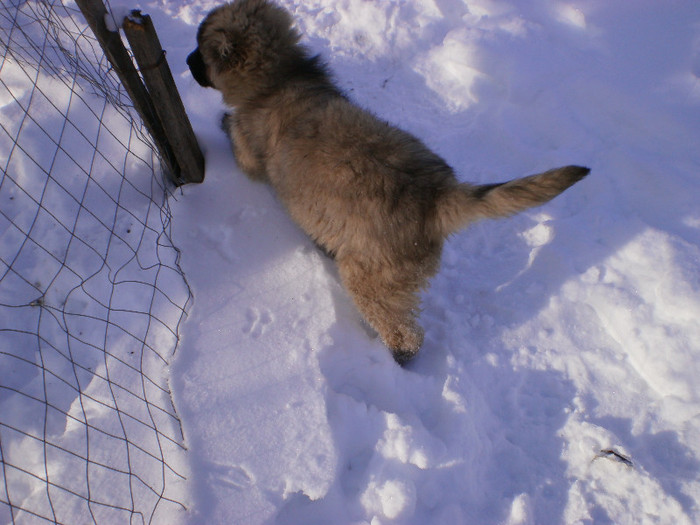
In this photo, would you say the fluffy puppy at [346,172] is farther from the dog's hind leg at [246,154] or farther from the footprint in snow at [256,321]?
the footprint in snow at [256,321]

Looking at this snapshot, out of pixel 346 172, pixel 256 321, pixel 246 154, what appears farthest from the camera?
pixel 246 154

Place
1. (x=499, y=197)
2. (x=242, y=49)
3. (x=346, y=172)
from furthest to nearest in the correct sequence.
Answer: (x=242, y=49) → (x=346, y=172) → (x=499, y=197)

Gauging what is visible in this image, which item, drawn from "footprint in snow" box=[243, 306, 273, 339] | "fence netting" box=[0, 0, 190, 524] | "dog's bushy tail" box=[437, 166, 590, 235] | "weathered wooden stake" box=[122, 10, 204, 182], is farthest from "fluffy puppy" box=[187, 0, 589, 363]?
"fence netting" box=[0, 0, 190, 524]

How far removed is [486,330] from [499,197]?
48.9 inches

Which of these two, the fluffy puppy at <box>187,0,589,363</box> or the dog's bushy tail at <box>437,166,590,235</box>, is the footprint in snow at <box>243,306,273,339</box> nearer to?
the fluffy puppy at <box>187,0,589,363</box>

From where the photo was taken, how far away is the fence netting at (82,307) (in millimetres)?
2023

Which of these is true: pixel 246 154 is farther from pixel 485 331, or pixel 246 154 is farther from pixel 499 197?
pixel 485 331

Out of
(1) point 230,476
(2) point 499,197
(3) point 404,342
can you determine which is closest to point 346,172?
(2) point 499,197

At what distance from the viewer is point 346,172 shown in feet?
7.37

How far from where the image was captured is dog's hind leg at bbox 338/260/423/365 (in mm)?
2432

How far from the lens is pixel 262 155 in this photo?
2818mm

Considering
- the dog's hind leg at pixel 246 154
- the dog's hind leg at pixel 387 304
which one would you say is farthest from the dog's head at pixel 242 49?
the dog's hind leg at pixel 387 304

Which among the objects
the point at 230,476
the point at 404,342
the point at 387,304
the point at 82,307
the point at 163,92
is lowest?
the point at 404,342

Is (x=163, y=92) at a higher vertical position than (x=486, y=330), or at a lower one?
higher
